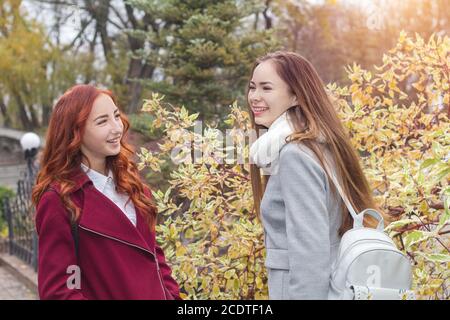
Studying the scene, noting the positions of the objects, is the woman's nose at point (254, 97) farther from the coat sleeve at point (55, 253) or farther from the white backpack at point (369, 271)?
the coat sleeve at point (55, 253)

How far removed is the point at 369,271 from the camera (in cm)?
165

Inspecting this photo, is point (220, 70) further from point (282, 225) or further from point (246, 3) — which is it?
point (282, 225)

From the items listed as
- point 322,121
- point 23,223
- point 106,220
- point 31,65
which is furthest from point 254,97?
point 31,65

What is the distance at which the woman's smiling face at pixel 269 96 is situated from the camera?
194cm

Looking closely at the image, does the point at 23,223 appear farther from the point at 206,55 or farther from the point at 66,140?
the point at 66,140

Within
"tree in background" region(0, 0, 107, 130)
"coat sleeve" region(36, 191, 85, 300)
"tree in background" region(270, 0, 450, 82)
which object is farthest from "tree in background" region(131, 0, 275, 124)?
"tree in background" region(0, 0, 107, 130)

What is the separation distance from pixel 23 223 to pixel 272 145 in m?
6.88

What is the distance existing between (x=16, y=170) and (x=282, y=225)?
16.9 meters

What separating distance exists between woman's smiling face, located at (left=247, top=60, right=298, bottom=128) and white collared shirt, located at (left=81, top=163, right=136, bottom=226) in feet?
1.78

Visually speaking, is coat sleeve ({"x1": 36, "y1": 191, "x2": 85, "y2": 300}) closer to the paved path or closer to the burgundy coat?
the burgundy coat

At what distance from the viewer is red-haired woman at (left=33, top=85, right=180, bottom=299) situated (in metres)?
1.80

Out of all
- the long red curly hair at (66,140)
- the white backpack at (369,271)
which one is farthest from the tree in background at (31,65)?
the white backpack at (369,271)
